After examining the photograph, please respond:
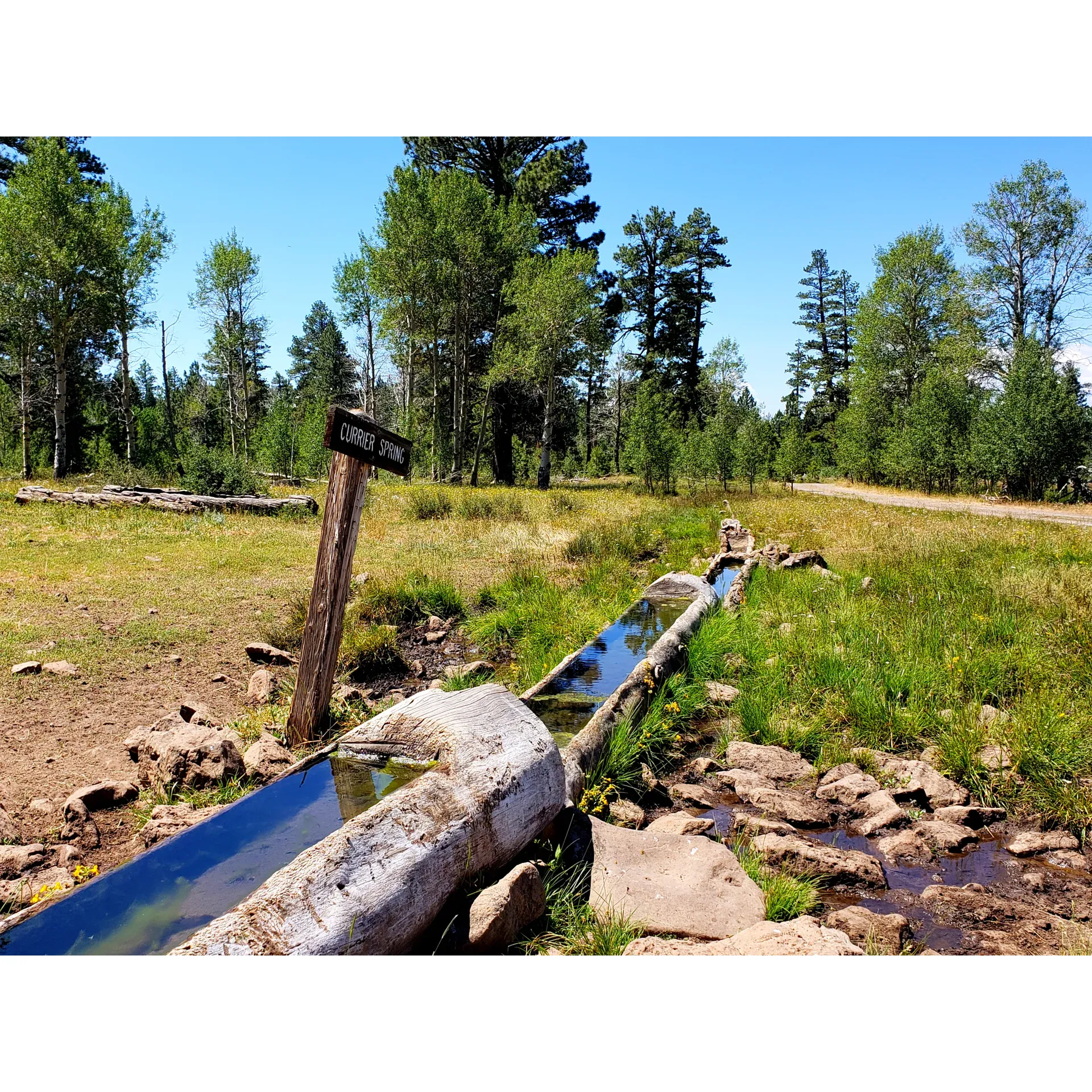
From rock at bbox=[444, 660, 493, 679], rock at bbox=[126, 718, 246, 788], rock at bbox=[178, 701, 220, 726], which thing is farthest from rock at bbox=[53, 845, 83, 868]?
rock at bbox=[444, 660, 493, 679]

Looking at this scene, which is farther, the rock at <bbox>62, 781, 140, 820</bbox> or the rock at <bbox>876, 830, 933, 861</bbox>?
the rock at <bbox>62, 781, 140, 820</bbox>

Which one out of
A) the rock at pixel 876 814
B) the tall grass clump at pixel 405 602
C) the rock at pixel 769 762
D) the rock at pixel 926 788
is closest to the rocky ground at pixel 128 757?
the tall grass clump at pixel 405 602

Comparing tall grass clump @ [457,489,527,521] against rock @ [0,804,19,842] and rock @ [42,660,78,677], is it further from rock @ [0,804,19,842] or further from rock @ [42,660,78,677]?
rock @ [0,804,19,842]

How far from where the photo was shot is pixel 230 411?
41500mm

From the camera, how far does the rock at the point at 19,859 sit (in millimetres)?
3350

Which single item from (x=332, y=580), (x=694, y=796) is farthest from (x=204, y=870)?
(x=694, y=796)

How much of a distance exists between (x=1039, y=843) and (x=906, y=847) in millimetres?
696

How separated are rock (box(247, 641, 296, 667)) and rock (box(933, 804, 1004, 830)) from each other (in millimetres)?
5574

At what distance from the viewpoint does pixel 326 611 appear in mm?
4766

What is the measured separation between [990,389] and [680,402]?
64.0ft

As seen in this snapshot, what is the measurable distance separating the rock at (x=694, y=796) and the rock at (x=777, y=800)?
0.17m

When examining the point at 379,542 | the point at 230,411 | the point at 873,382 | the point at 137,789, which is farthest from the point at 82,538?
the point at 873,382

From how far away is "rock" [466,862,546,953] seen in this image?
2660 mm

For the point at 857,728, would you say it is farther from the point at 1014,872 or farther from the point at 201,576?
the point at 201,576
